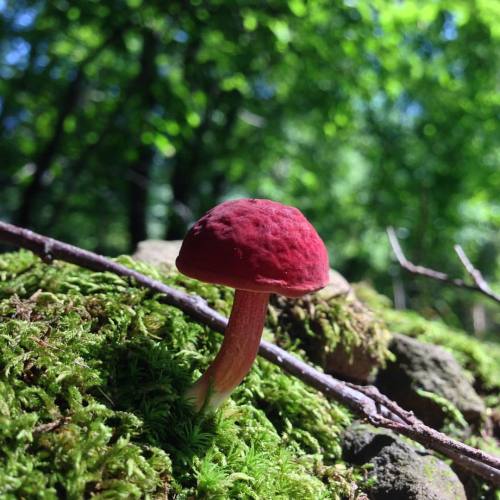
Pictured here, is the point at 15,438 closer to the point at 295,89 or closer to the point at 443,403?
the point at 443,403

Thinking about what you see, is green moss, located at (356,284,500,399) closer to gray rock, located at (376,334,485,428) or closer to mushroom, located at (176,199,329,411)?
gray rock, located at (376,334,485,428)

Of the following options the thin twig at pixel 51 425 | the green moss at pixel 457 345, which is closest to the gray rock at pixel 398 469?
the green moss at pixel 457 345

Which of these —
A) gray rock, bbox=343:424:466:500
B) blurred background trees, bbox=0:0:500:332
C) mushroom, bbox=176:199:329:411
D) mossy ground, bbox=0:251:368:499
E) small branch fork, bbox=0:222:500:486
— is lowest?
gray rock, bbox=343:424:466:500

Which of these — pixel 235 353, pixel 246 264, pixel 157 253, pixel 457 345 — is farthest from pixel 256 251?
pixel 457 345

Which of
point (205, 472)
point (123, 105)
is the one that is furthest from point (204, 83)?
point (205, 472)

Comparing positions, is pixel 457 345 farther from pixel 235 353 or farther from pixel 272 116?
pixel 272 116

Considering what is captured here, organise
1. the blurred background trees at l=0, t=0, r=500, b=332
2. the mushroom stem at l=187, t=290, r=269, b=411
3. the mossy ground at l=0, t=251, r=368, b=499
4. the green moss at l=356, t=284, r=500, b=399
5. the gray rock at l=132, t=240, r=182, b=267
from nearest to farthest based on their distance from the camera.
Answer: the mossy ground at l=0, t=251, r=368, b=499
the mushroom stem at l=187, t=290, r=269, b=411
the gray rock at l=132, t=240, r=182, b=267
the green moss at l=356, t=284, r=500, b=399
the blurred background trees at l=0, t=0, r=500, b=332

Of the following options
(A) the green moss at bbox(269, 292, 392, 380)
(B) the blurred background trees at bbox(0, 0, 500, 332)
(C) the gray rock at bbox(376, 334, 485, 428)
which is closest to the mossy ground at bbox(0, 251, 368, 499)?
(A) the green moss at bbox(269, 292, 392, 380)
